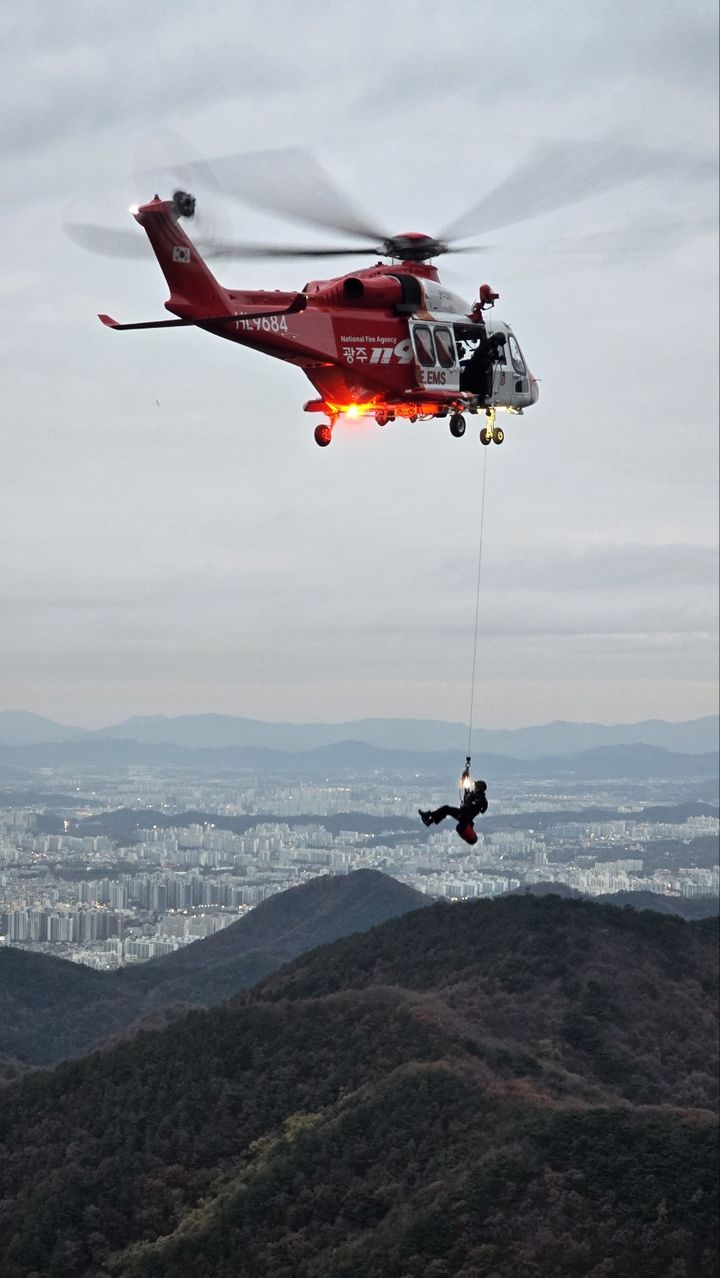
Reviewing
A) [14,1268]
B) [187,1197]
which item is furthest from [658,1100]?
[14,1268]

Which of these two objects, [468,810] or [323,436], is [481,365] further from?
[468,810]

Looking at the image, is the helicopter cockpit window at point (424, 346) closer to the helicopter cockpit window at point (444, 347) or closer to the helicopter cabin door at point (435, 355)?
the helicopter cabin door at point (435, 355)

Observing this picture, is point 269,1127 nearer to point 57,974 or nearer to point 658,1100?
point 658,1100

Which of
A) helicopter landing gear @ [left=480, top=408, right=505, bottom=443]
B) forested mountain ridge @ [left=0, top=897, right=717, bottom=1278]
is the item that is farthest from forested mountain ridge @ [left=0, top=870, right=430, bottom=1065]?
helicopter landing gear @ [left=480, top=408, right=505, bottom=443]

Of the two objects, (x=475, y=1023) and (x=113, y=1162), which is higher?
(x=475, y=1023)

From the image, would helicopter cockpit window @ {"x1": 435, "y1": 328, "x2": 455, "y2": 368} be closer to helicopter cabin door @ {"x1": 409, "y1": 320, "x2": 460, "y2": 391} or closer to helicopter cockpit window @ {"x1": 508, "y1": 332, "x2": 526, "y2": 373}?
helicopter cabin door @ {"x1": 409, "y1": 320, "x2": 460, "y2": 391}

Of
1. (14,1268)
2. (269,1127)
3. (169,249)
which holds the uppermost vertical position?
(169,249)
